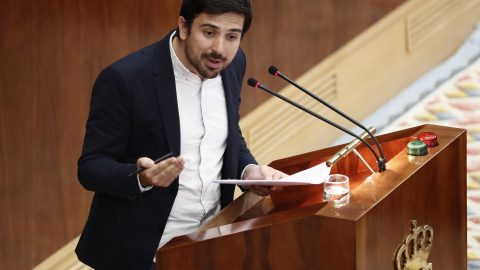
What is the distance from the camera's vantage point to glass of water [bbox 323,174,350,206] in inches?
67.9

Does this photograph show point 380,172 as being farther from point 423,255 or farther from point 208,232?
point 208,232

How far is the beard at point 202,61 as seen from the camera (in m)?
1.94

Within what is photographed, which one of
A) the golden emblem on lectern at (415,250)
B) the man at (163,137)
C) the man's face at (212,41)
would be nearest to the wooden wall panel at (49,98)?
the man at (163,137)

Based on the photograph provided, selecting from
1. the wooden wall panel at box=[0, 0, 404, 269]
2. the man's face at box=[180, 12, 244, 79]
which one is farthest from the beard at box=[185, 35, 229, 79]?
the wooden wall panel at box=[0, 0, 404, 269]

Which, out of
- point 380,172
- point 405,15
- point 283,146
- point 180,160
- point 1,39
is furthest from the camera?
point 405,15

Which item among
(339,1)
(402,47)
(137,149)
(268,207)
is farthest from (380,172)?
(402,47)

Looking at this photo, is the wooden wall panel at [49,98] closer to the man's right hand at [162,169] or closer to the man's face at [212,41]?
the man's face at [212,41]

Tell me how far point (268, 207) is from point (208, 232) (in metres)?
0.26

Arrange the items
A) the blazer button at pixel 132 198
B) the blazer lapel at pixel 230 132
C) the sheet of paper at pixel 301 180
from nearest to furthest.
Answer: the sheet of paper at pixel 301 180, the blazer button at pixel 132 198, the blazer lapel at pixel 230 132

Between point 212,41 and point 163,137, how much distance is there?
27 centimetres

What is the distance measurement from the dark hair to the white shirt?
0.42 ft

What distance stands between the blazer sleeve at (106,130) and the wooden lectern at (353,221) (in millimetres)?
245

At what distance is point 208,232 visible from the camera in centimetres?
179

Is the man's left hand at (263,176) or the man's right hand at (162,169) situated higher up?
the man's right hand at (162,169)
